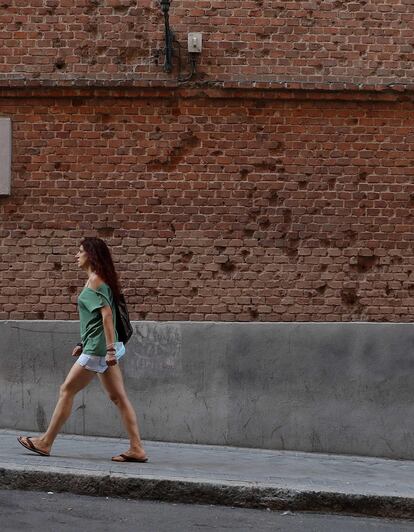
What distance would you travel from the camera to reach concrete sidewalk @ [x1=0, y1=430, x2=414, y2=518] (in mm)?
8922

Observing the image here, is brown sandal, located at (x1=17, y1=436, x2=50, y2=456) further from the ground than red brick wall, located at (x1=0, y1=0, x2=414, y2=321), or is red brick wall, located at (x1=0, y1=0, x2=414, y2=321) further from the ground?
red brick wall, located at (x1=0, y1=0, x2=414, y2=321)

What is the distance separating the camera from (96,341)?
962 cm

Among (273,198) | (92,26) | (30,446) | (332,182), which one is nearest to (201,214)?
(273,198)

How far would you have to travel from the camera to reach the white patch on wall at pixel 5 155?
11.7 m

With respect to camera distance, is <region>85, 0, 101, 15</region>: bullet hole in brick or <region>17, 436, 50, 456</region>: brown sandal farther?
<region>85, 0, 101, 15</region>: bullet hole in brick

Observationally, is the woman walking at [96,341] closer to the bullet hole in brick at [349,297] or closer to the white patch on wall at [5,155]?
the white patch on wall at [5,155]

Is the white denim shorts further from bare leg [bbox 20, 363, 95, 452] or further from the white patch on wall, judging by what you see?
the white patch on wall

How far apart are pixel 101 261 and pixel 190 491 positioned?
1978 mm

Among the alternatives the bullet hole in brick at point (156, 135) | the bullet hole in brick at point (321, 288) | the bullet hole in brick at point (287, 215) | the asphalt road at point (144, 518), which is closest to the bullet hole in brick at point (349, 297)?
the bullet hole in brick at point (321, 288)

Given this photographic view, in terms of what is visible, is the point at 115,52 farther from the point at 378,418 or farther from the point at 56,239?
the point at 378,418

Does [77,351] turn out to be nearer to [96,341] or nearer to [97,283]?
[96,341]

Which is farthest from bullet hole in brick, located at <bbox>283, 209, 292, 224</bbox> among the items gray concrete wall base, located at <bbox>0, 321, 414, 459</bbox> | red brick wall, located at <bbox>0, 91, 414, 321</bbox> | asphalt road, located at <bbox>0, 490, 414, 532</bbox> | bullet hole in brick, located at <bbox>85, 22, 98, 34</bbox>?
asphalt road, located at <bbox>0, 490, 414, 532</bbox>

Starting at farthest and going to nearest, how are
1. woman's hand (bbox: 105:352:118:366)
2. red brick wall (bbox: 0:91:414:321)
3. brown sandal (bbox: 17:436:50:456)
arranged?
red brick wall (bbox: 0:91:414:321)
brown sandal (bbox: 17:436:50:456)
woman's hand (bbox: 105:352:118:366)

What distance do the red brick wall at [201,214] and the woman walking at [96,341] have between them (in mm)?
1999
